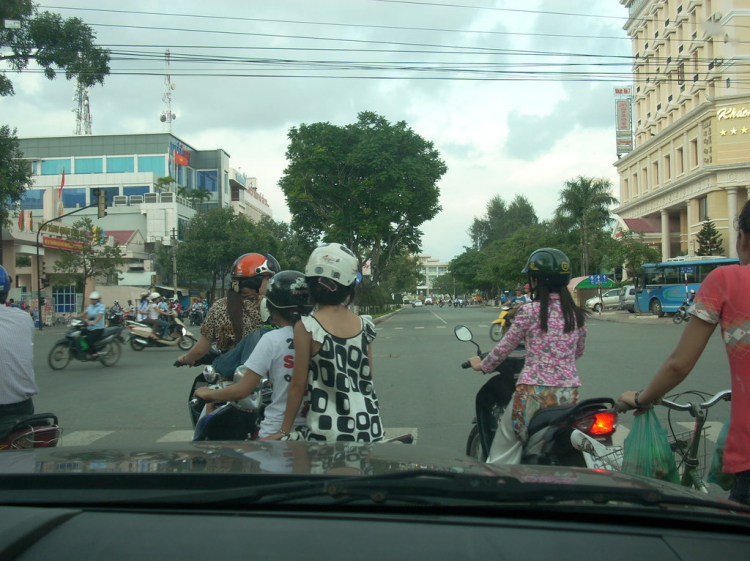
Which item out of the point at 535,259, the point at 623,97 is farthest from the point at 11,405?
the point at 623,97

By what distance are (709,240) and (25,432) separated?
46795 millimetres

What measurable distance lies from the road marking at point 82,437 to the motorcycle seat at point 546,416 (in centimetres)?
539

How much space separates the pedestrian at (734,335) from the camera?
255 cm

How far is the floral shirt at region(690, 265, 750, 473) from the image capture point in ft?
8.38

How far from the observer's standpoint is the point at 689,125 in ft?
164

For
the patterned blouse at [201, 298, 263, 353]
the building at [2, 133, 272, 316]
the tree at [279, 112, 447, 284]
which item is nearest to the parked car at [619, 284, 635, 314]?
the tree at [279, 112, 447, 284]

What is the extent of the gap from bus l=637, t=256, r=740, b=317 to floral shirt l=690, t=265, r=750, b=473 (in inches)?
1316

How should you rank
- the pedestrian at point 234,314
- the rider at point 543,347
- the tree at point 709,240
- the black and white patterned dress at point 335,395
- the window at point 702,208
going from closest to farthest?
the black and white patterned dress at point 335,395, the rider at point 543,347, the pedestrian at point 234,314, the tree at point 709,240, the window at point 702,208

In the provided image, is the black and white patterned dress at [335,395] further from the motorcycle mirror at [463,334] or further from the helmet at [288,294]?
the motorcycle mirror at [463,334]

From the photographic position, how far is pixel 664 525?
4.93 feet

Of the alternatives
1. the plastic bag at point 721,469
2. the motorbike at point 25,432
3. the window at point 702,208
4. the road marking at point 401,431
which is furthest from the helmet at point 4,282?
the window at point 702,208

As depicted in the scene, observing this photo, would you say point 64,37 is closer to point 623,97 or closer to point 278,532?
point 278,532

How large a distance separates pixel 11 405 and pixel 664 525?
378cm

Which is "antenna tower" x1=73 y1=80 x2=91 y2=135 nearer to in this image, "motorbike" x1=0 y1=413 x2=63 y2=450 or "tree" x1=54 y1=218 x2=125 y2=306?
"tree" x1=54 y1=218 x2=125 y2=306
